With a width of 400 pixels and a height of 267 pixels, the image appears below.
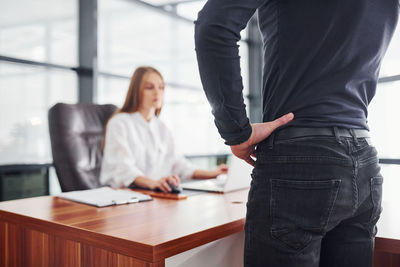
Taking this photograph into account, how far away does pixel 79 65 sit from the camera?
345cm

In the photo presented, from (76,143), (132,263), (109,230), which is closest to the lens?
(132,263)

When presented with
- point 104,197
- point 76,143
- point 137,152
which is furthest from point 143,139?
point 104,197

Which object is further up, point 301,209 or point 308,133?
point 308,133

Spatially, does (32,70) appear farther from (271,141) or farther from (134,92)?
(271,141)

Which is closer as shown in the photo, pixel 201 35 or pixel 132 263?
pixel 201 35

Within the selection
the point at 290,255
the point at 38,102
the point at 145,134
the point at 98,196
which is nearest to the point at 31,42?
the point at 38,102

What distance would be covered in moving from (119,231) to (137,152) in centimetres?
133

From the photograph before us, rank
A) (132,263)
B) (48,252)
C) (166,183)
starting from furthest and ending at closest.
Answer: (166,183)
(48,252)
(132,263)

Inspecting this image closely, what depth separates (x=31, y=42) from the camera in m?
3.11

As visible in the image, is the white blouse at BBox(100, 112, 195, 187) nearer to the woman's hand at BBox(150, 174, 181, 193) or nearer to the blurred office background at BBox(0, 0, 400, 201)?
the woman's hand at BBox(150, 174, 181, 193)

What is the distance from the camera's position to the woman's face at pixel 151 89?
7.60ft

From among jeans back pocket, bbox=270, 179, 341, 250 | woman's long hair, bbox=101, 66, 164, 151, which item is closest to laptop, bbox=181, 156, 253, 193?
woman's long hair, bbox=101, 66, 164, 151

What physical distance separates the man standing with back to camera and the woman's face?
155 cm

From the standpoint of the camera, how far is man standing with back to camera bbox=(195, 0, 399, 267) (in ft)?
2.32
